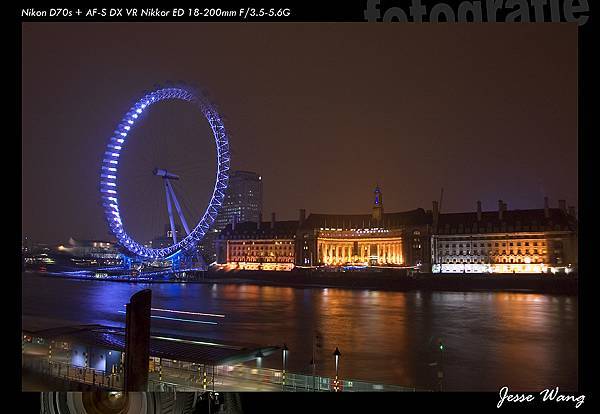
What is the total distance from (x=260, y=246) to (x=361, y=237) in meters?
10.4

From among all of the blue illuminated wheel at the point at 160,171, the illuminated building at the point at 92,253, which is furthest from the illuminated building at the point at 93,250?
the blue illuminated wheel at the point at 160,171

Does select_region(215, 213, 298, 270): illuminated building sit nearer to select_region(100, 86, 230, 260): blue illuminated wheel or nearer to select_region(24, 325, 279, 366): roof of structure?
select_region(100, 86, 230, 260): blue illuminated wheel

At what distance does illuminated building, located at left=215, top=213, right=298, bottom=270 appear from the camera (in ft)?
185

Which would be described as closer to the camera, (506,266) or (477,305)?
(477,305)

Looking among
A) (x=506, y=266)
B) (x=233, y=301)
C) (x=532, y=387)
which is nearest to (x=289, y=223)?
(x=506, y=266)

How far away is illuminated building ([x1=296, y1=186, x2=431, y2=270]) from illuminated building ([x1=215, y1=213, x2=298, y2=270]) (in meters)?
1.76

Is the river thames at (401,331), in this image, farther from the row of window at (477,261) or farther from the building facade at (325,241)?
the building facade at (325,241)

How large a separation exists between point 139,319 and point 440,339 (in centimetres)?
1048

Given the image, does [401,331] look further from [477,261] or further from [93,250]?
[93,250]

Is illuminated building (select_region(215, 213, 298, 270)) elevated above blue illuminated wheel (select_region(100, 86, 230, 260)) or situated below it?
below

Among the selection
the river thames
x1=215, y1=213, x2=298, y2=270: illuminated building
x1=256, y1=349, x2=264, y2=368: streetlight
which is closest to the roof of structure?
x1=256, y1=349, x2=264, y2=368: streetlight

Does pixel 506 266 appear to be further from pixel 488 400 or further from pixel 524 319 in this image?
pixel 488 400

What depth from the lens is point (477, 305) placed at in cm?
2489
